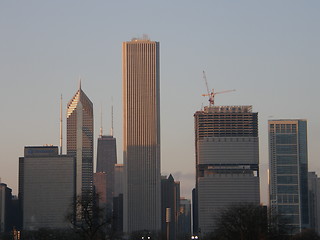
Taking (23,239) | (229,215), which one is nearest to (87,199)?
(229,215)

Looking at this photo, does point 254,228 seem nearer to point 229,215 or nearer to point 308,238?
point 229,215

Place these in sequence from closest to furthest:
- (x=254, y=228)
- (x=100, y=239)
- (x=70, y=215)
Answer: (x=70, y=215), (x=254, y=228), (x=100, y=239)

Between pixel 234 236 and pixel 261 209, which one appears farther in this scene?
pixel 261 209

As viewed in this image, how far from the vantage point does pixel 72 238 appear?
179 metres

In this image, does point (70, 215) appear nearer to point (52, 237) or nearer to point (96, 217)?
point (96, 217)

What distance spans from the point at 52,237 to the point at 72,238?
10.9 meters

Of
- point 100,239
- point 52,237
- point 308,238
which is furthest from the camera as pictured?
point 52,237

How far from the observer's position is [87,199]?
110562 millimetres

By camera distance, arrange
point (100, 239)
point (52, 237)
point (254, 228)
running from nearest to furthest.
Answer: point (254, 228) → point (100, 239) → point (52, 237)

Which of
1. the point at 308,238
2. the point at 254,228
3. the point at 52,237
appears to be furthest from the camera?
the point at 52,237

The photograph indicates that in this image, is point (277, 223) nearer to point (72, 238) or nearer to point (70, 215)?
point (70, 215)

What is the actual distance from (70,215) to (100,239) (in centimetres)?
2114

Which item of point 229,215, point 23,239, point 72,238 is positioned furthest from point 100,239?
point 23,239

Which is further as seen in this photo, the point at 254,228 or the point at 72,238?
the point at 72,238
